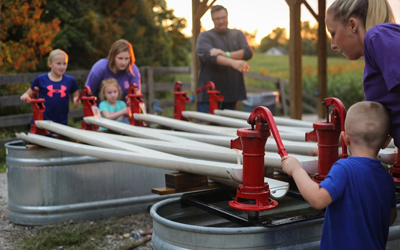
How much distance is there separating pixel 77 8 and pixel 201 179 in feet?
41.1

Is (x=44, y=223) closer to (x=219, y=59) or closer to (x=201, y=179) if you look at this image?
(x=201, y=179)

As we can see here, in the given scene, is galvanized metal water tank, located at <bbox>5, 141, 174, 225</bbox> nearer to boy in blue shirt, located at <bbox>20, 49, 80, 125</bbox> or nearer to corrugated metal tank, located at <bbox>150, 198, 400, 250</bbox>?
boy in blue shirt, located at <bbox>20, 49, 80, 125</bbox>

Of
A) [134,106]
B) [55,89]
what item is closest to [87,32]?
[55,89]

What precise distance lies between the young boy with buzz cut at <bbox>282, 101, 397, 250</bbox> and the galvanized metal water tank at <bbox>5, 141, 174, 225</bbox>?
2982mm

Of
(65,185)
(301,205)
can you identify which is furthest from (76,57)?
(301,205)

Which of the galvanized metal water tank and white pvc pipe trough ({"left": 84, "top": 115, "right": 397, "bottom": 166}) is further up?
white pvc pipe trough ({"left": 84, "top": 115, "right": 397, "bottom": 166})

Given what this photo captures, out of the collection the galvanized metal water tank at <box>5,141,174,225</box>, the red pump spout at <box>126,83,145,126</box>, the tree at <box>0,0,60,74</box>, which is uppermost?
the tree at <box>0,0,60,74</box>

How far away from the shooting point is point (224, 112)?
214 inches

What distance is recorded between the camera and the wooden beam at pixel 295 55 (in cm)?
776

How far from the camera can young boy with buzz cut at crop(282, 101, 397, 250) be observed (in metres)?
1.97

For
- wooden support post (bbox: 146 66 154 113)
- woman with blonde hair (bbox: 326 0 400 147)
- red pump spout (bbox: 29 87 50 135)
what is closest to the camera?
woman with blonde hair (bbox: 326 0 400 147)

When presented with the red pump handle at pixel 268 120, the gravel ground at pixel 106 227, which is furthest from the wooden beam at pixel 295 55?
the red pump handle at pixel 268 120

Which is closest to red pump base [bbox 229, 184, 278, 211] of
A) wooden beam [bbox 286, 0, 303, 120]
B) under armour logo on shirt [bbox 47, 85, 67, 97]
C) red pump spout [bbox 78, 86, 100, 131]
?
red pump spout [bbox 78, 86, 100, 131]

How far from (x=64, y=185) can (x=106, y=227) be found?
0.55 m
